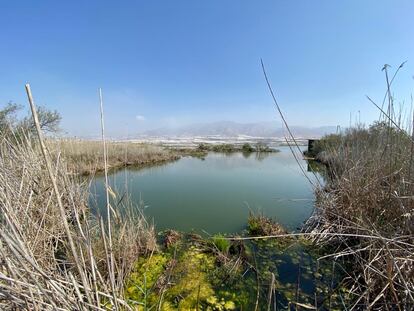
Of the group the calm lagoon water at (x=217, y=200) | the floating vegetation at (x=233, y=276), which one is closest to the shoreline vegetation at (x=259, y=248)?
the floating vegetation at (x=233, y=276)

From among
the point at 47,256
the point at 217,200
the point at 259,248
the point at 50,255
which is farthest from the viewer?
the point at 217,200

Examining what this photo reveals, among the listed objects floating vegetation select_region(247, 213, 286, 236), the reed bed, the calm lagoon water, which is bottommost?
the calm lagoon water

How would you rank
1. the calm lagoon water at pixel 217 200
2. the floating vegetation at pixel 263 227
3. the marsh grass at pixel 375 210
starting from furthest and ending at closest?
→ the calm lagoon water at pixel 217 200, the floating vegetation at pixel 263 227, the marsh grass at pixel 375 210

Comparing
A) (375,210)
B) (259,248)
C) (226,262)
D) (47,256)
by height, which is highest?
(375,210)

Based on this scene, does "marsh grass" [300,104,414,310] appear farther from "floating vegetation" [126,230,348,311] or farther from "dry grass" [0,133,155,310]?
"dry grass" [0,133,155,310]

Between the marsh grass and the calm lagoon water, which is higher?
the marsh grass

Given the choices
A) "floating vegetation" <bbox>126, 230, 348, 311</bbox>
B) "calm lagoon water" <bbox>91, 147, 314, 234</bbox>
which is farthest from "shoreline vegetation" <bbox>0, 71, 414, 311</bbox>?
"calm lagoon water" <bbox>91, 147, 314, 234</bbox>

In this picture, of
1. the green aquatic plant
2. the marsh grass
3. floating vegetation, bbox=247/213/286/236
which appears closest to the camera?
the marsh grass

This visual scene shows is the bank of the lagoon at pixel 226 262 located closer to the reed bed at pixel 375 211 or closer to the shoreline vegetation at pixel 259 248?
the shoreline vegetation at pixel 259 248

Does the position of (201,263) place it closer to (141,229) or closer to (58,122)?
(141,229)

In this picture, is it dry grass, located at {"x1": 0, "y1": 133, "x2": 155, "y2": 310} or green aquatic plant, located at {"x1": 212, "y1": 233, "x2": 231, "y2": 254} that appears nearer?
dry grass, located at {"x1": 0, "y1": 133, "x2": 155, "y2": 310}

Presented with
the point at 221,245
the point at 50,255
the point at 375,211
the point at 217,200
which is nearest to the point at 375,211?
the point at 375,211

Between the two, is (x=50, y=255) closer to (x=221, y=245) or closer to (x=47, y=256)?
(x=47, y=256)

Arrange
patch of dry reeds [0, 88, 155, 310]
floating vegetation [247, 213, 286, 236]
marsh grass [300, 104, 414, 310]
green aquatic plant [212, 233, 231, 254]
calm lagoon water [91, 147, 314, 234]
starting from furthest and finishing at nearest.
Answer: calm lagoon water [91, 147, 314, 234], floating vegetation [247, 213, 286, 236], green aquatic plant [212, 233, 231, 254], marsh grass [300, 104, 414, 310], patch of dry reeds [0, 88, 155, 310]
